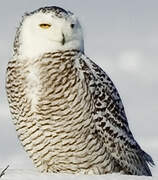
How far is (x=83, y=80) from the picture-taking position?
7266mm

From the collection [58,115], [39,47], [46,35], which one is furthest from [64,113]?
[46,35]

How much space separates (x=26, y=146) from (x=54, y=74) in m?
0.87

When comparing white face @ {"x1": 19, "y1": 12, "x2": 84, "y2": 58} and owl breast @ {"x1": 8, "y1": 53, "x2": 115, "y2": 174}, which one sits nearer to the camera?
owl breast @ {"x1": 8, "y1": 53, "x2": 115, "y2": 174}

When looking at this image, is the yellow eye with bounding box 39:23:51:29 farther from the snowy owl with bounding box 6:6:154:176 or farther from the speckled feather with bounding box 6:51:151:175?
the speckled feather with bounding box 6:51:151:175

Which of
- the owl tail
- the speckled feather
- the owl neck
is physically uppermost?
the owl neck

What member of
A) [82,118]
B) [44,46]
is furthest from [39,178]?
[44,46]

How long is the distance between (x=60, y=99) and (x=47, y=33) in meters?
0.84

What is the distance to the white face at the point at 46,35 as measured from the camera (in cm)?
743

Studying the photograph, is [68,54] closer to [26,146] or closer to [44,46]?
[44,46]

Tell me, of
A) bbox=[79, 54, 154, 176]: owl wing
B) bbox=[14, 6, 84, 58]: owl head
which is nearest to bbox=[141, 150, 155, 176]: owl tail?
bbox=[79, 54, 154, 176]: owl wing

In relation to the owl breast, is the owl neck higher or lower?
higher

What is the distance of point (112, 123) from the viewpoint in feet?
25.4

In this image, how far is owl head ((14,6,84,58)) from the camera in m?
7.43

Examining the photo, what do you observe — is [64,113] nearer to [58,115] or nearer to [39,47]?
[58,115]
